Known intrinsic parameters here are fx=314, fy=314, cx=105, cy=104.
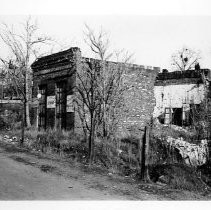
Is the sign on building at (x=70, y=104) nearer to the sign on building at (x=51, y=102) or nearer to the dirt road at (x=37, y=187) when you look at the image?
the sign on building at (x=51, y=102)

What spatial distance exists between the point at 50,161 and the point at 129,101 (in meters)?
8.57

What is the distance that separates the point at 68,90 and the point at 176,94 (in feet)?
24.8

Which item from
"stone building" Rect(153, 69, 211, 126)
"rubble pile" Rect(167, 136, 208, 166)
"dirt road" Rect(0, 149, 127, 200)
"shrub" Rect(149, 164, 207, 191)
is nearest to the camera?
"dirt road" Rect(0, 149, 127, 200)

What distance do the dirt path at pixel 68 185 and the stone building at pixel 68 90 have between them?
268 inches

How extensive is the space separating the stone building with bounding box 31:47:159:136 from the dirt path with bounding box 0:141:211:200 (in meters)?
6.80

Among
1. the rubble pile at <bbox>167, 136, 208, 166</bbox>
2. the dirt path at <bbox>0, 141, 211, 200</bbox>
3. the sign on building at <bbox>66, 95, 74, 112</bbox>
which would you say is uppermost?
the sign on building at <bbox>66, 95, 74, 112</bbox>

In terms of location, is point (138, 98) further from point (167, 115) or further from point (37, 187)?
point (37, 187)

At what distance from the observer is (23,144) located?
13586 mm

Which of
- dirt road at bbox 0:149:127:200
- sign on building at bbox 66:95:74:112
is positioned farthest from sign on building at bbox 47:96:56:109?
dirt road at bbox 0:149:127:200

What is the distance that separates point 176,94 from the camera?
20.5 m

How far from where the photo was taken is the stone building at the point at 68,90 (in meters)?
16.6

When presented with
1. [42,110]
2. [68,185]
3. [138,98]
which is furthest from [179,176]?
[42,110]

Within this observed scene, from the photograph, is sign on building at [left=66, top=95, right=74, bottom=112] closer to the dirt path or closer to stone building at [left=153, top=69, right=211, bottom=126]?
stone building at [left=153, top=69, right=211, bottom=126]

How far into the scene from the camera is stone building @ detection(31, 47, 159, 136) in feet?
54.4
